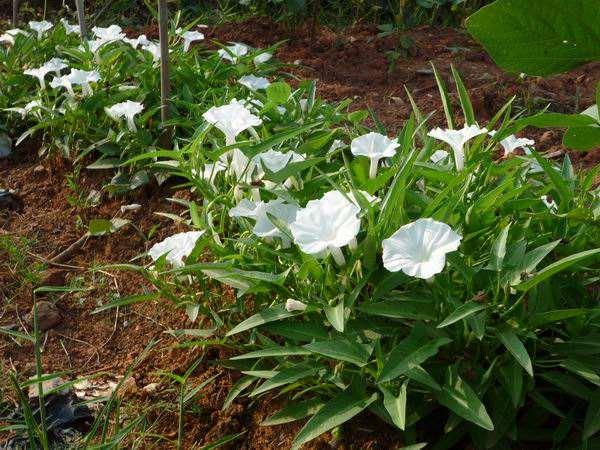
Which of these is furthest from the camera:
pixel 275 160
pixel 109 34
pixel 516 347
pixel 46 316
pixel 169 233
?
pixel 109 34

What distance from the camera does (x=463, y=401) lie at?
145 centimetres

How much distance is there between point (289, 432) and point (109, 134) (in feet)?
4.95

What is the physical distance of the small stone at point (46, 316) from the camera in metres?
2.18

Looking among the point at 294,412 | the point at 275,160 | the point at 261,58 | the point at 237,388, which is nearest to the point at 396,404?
the point at 294,412

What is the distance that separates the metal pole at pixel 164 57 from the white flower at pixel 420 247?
4.84 feet

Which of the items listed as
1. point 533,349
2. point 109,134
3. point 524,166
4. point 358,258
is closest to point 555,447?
point 533,349

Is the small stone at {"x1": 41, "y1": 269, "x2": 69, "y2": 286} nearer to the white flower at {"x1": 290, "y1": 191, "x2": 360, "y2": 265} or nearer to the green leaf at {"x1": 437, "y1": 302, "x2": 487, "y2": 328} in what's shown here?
the white flower at {"x1": 290, "y1": 191, "x2": 360, "y2": 265}

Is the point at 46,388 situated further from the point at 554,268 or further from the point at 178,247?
the point at 554,268

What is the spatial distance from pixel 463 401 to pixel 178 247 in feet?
2.57

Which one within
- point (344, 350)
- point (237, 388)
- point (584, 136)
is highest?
point (584, 136)

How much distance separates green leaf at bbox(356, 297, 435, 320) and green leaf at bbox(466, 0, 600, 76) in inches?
43.4

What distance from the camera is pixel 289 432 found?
1706mm

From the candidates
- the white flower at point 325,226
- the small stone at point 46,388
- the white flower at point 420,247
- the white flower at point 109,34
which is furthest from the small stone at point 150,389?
the white flower at point 109,34

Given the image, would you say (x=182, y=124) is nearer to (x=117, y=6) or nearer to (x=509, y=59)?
(x=509, y=59)
